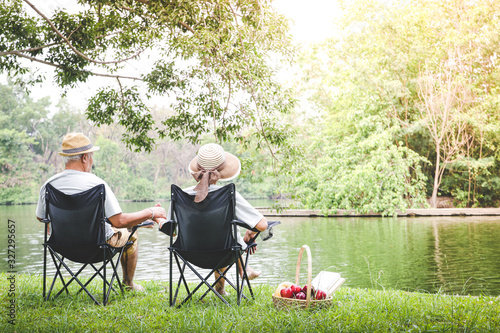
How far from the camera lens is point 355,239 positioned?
9789 mm

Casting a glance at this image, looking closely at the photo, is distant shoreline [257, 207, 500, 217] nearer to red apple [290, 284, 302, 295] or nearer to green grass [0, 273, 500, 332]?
green grass [0, 273, 500, 332]

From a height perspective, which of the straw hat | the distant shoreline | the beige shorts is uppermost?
the straw hat

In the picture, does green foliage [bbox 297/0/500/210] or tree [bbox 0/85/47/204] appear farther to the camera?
tree [bbox 0/85/47/204]

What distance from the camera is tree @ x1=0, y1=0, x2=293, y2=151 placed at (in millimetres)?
5355

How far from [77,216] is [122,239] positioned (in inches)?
15.3

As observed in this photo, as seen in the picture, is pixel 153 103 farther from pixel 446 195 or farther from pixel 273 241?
pixel 273 241

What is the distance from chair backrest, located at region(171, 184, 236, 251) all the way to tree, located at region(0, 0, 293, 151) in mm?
2411

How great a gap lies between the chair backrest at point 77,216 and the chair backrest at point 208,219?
49 centimetres

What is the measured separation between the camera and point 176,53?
5.93 metres

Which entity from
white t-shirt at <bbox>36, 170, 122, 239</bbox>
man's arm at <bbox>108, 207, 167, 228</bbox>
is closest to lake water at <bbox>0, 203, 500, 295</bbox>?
man's arm at <bbox>108, 207, 167, 228</bbox>

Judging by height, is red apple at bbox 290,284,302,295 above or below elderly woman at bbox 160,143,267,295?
below

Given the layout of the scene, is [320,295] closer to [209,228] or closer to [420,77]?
[209,228]

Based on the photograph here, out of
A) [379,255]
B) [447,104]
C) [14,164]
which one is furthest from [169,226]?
[14,164]

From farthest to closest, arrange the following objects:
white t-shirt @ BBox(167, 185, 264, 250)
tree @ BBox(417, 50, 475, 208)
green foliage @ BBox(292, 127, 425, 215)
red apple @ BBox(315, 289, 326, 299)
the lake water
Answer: tree @ BBox(417, 50, 475, 208) → green foliage @ BBox(292, 127, 425, 215) → the lake water → white t-shirt @ BBox(167, 185, 264, 250) → red apple @ BBox(315, 289, 326, 299)
